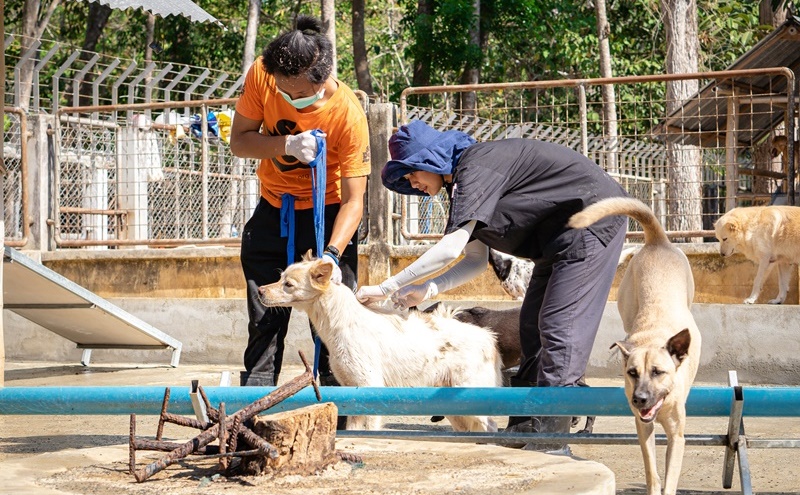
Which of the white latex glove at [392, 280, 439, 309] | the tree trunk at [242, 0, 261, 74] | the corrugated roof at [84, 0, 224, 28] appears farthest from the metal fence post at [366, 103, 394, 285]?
the tree trunk at [242, 0, 261, 74]

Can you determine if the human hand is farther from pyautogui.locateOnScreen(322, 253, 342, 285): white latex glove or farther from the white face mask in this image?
the white face mask

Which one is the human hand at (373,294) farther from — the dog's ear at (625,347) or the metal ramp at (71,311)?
the metal ramp at (71,311)

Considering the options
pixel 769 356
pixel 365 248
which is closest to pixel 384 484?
pixel 769 356

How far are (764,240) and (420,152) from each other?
18.1ft

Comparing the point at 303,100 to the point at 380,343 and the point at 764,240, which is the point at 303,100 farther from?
the point at 764,240

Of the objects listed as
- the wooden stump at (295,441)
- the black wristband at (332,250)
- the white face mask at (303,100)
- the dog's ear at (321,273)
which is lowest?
the wooden stump at (295,441)

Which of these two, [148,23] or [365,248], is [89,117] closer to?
[365,248]

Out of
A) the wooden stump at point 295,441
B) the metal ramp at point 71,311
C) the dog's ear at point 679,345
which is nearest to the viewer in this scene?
the wooden stump at point 295,441

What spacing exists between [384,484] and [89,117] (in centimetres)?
957

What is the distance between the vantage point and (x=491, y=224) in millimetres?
4961

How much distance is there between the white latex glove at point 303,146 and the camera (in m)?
5.37

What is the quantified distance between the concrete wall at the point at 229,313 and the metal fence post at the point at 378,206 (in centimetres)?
18

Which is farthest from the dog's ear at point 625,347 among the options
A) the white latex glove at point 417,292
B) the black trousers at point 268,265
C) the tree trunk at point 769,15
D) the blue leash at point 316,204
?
the tree trunk at point 769,15

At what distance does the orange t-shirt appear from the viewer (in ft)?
18.5
